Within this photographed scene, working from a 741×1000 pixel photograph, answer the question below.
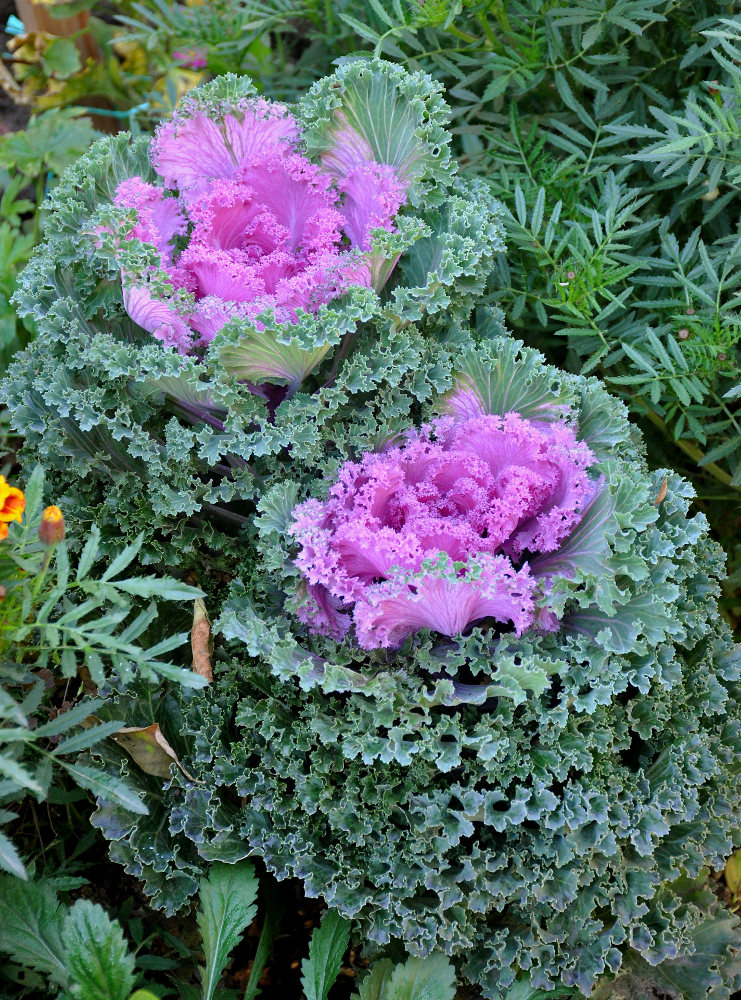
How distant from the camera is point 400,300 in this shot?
210cm

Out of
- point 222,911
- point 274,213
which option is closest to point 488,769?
point 222,911

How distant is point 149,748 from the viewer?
2004mm

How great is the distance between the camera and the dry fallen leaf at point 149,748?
197 cm

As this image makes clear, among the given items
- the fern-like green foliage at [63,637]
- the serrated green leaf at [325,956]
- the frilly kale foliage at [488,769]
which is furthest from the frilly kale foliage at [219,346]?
the serrated green leaf at [325,956]

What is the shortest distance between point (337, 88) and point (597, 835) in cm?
Result: 181

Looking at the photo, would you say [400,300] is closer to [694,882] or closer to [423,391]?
[423,391]

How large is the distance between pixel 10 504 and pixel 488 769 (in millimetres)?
1058

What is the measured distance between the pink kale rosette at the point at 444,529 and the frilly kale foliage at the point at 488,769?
51mm

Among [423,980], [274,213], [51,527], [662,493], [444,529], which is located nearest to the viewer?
[51,527]

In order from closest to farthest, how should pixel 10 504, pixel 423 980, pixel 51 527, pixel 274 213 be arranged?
pixel 51 527, pixel 10 504, pixel 423 980, pixel 274 213

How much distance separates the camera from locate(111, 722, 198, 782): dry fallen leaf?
197 centimetres

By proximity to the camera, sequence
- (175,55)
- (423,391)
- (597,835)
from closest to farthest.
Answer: (597,835), (423,391), (175,55)

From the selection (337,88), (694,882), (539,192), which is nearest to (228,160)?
(337,88)

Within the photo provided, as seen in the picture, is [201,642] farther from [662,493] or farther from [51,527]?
[662,493]
